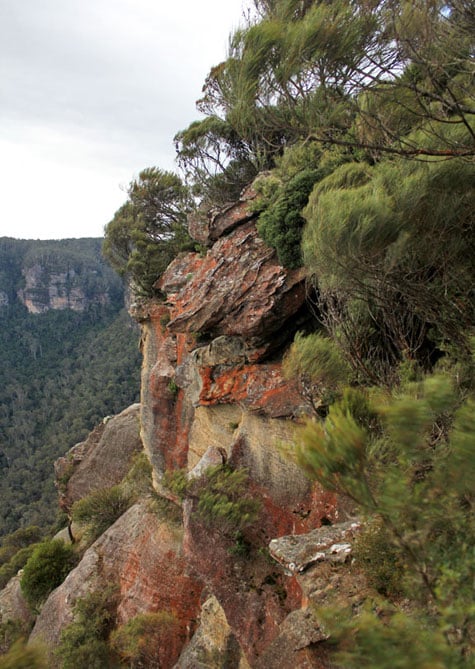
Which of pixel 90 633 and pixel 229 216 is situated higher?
pixel 229 216

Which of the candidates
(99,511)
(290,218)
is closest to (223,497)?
(290,218)

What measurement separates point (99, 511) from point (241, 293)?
33.7 ft

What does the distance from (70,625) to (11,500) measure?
27.7 metres

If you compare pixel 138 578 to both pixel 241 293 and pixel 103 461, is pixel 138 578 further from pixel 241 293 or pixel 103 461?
pixel 103 461

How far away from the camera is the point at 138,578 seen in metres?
9.59

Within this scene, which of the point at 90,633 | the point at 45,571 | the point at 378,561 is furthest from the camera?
the point at 45,571

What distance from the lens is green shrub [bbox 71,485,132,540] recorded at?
42.9ft

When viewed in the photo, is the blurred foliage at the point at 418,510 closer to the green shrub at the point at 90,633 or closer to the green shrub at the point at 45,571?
the green shrub at the point at 90,633

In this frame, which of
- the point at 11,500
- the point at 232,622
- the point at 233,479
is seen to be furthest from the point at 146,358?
the point at 11,500

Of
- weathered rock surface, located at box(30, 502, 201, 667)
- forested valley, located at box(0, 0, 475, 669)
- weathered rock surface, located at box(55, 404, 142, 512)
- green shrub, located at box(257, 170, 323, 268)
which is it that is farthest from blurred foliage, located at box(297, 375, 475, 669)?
weathered rock surface, located at box(55, 404, 142, 512)

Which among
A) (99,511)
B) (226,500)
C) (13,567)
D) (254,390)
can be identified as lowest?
(13,567)

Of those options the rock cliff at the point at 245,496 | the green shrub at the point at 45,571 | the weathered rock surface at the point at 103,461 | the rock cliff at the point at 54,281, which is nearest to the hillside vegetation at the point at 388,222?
the rock cliff at the point at 245,496

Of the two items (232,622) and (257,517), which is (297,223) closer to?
(257,517)

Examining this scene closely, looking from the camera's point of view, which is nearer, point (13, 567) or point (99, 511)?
point (99, 511)
